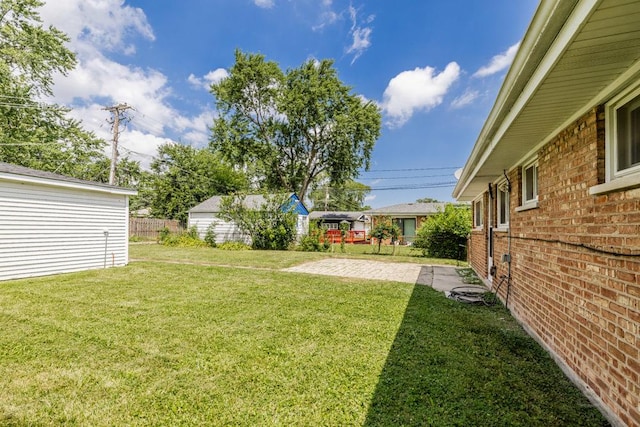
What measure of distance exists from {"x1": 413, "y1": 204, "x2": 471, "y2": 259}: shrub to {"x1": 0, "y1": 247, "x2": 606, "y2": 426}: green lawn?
9036mm

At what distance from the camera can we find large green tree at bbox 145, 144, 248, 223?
28141mm

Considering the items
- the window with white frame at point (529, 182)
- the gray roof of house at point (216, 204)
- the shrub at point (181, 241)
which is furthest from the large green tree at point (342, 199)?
the window with white frame at point (529, 182)

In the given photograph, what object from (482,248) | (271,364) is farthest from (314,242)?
(271,364)

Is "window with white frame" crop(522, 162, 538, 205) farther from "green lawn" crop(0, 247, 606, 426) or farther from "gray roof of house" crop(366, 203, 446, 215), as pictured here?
"gray roof of house" crop(366, 203, 446, 215)

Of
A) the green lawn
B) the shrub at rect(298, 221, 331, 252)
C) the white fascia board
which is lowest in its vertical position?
the green lawn

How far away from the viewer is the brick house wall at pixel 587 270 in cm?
196

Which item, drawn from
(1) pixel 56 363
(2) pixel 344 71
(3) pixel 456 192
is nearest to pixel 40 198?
(1) pixel 56 363

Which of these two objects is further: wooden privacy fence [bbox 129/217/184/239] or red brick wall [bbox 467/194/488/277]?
wooden privacy fence [bbox 129/217/184/239]

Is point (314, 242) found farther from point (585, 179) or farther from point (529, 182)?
point (585, 179)

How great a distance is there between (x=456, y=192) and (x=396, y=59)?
11.3m

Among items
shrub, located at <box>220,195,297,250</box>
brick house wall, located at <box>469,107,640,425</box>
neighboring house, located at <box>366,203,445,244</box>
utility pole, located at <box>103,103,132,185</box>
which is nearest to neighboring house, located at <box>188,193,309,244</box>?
shrub, located at <box>220,195,297,250</box>

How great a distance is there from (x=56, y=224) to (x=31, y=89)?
49.7 feet

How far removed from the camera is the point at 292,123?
74.0 feet

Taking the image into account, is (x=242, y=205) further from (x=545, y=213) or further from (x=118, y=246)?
(x=545, y=213)
